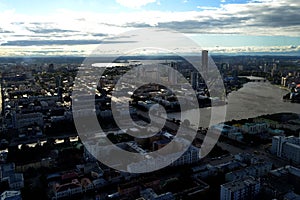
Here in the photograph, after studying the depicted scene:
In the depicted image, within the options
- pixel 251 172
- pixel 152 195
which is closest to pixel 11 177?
pixel 152 195

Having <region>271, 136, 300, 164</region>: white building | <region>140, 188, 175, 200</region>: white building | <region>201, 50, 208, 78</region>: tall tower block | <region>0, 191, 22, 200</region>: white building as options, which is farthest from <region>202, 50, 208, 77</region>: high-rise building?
<region>0, 191, 22, 200</region>: white building

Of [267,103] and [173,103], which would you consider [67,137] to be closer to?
[173,103]

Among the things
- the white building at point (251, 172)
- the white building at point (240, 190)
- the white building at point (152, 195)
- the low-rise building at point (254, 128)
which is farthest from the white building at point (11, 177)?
the low-rise building at point (254, 128)

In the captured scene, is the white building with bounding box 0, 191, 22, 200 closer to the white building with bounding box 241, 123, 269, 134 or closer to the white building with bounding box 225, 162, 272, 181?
the white building with bounding box 225, 162, 272, 181

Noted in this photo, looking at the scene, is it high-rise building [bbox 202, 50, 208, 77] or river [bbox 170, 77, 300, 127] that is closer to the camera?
river [bbox 170, 77, 300, 127]

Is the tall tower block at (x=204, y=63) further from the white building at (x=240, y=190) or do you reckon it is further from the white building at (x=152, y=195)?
the white building at (x=152, y=195)

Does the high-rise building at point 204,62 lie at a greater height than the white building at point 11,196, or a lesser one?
greater

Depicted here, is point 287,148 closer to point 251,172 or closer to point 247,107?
point 251,172
